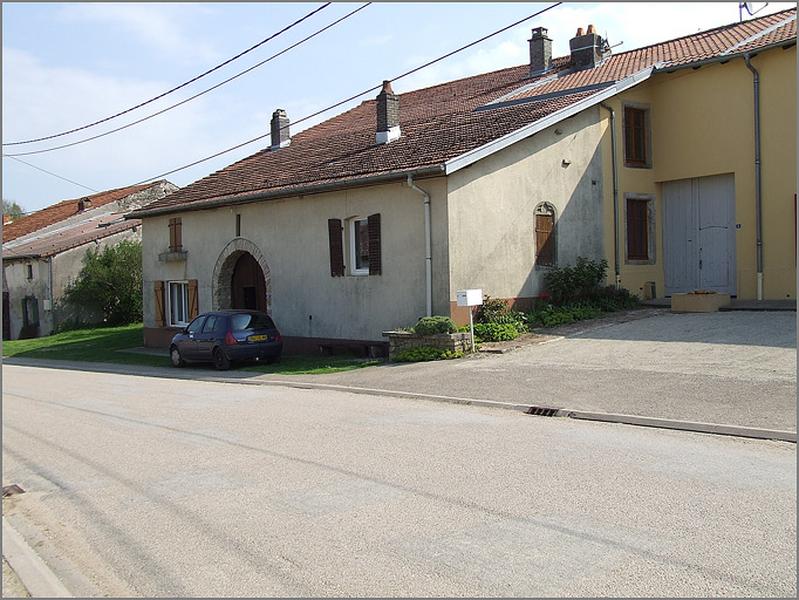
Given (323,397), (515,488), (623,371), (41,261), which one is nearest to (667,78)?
(623,371)

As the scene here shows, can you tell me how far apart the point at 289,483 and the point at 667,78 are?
750 inches

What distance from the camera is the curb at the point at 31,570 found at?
5051mm

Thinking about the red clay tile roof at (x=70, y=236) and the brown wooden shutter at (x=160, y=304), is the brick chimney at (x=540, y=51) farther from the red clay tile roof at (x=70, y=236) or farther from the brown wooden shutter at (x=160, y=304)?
the red clay tile roof at (x=70, y=236)

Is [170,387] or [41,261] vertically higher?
[41,261]

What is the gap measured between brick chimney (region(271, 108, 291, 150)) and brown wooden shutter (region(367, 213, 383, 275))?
11.0 m

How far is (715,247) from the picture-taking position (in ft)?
73.0

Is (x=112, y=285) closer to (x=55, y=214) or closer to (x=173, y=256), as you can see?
(x=173, y=256)

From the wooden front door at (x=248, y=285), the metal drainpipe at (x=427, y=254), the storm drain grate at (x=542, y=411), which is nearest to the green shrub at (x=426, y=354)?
the metal drainpipe at (x=427, y=254)

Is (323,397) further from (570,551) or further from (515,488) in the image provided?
(570,551)

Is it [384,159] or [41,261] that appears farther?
[41,261]

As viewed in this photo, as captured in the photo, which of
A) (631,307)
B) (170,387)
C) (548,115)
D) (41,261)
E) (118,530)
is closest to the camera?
(118,530)

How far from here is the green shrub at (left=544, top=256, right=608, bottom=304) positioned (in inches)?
802

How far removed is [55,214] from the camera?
50.4m

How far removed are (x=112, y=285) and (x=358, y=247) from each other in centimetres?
2059
